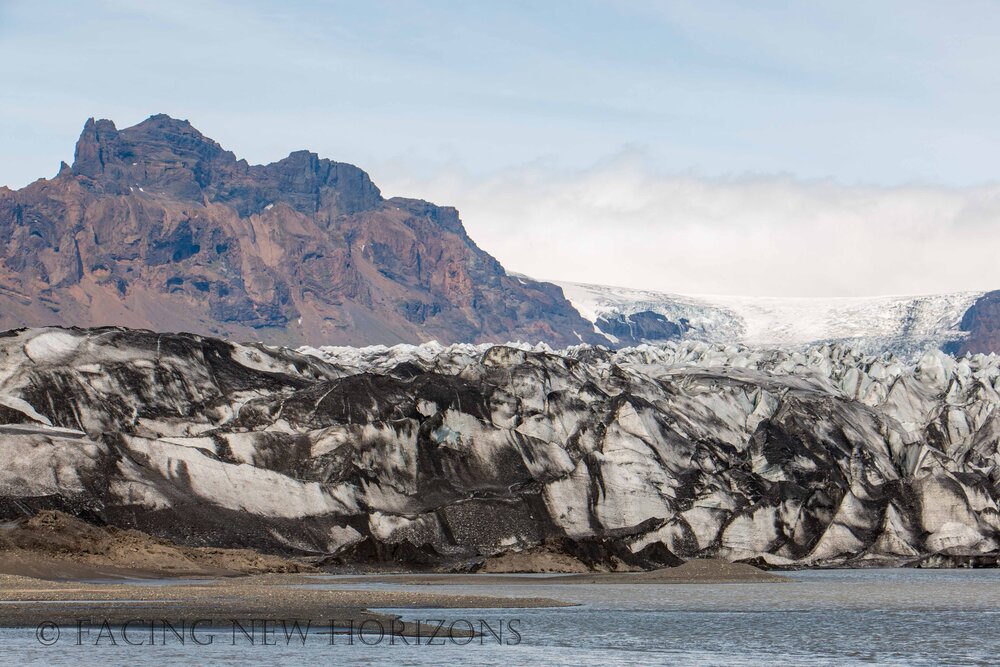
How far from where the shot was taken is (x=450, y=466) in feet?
545

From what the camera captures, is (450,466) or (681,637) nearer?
(681,637)

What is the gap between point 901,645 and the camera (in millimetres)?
60781

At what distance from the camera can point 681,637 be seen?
6456 cm

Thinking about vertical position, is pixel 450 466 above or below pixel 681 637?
above

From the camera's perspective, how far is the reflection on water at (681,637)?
54781mm

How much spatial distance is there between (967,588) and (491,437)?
72.6m

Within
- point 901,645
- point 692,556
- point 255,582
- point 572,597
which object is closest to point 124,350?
point 692,556

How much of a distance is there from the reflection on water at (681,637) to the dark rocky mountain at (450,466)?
44055 millimetres

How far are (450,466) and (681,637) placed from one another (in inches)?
4029

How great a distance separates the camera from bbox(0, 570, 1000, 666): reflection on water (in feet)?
180

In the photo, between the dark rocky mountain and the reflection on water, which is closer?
the reflection on water

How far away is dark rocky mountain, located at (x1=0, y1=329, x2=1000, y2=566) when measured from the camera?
138 metres

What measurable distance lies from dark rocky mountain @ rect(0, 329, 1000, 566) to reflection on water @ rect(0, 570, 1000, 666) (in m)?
44.1

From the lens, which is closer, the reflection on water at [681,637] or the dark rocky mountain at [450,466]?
the reflection on water at [681,637]
